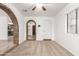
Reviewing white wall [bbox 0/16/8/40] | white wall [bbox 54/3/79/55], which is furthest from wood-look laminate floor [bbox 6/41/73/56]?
white wall [bbox 0/16/8/40]

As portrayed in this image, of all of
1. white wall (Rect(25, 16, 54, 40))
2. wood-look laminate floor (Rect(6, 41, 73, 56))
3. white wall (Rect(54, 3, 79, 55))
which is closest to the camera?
white wall (Rect(54, 3, 79, 55))

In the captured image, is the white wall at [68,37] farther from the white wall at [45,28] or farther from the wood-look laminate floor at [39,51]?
the white wall at [45,28]

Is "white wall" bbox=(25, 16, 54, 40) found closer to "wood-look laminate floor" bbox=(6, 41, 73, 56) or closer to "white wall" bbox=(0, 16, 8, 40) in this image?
"white wall" bbox=(0, 16, 8, 40)

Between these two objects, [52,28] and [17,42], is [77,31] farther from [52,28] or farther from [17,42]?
[52,28]

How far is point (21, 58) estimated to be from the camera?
1167 mm

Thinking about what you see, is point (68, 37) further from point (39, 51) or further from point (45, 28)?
point (45, 28)

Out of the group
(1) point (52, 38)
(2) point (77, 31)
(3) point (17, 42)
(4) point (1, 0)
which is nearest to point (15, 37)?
(3) point (17, 42)

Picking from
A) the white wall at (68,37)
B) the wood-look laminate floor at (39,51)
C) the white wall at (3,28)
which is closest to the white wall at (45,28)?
the white wall at (3,28)

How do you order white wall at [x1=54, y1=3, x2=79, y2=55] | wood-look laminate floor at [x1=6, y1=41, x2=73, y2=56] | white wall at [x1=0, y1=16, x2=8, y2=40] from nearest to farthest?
white wall at [x1=54, y1=3, x2=79, y2=55] → wood-look laminate floor at [x1=6, y1=41, x2=73, y2=56] → white wall at [x1=0, y1=16, x2=8, y2=40]

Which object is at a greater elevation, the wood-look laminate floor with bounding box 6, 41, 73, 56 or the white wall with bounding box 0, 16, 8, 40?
the white wall with bounding box 0, 16, 8, 40

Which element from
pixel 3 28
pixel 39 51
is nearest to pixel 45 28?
pixel 3 28

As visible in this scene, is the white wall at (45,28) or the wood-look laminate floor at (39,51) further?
the white wall at (45,28)

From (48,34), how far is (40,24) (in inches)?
48.4

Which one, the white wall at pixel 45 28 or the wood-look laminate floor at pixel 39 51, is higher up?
the white wall at pixel 45 28
